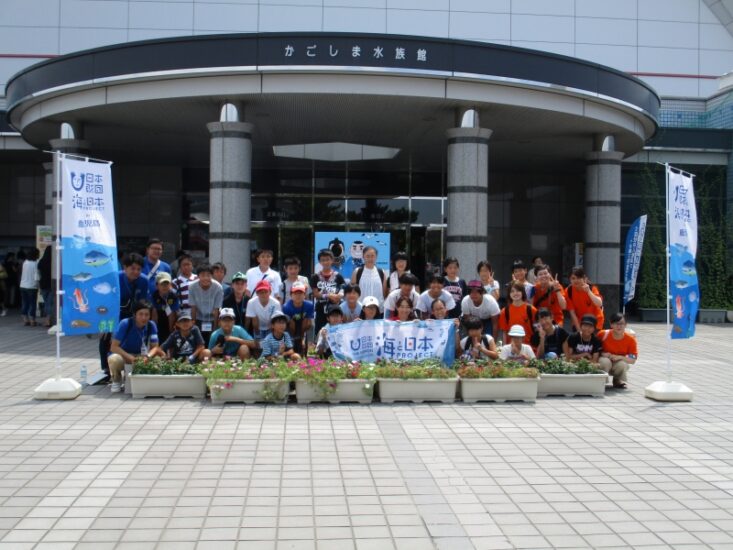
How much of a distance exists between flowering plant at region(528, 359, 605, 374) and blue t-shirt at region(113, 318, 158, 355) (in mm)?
4917

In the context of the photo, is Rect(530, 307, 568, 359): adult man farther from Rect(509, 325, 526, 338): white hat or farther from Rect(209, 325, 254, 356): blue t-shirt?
Rect(209, 325, 254, 356): blue t-shirt

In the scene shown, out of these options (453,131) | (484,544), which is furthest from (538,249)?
(484,544)

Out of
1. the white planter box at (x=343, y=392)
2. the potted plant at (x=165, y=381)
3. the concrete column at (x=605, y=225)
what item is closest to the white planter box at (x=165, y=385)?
the potted plant at (x=165, y=381)

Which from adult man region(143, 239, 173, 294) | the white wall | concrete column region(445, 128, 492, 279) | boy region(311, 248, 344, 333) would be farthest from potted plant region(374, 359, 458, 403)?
the white wall

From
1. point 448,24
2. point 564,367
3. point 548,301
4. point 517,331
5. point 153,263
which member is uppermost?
point 448,24

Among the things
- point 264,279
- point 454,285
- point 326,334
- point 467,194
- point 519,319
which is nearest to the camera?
point 326,334

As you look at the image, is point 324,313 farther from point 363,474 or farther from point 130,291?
point 363,474

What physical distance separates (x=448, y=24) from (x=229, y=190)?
12.2 metres

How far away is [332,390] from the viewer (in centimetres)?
819

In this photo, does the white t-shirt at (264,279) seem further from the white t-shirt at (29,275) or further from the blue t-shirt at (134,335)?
the white t-shirt at (29,275)

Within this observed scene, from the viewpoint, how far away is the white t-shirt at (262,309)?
9.38 meters

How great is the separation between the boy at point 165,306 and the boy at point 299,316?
1.60 m

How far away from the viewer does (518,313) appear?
31.8 ft

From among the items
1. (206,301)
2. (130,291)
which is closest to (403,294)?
(206,301)
